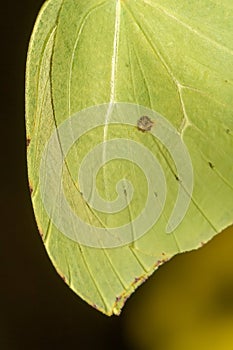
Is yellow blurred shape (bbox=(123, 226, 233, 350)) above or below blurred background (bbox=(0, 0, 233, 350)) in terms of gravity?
below

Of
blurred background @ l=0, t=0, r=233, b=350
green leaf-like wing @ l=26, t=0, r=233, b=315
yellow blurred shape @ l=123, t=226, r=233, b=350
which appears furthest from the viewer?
blurred background @ l=0, t=0, r=233, b=350

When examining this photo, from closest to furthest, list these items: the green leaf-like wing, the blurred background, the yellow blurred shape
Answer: the green leaf-like wing → the yellow blurred shape → the blurred background

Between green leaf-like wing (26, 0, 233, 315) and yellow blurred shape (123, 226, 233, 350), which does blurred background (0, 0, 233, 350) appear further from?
green leaf-like wing (26, 0, 233, 315)

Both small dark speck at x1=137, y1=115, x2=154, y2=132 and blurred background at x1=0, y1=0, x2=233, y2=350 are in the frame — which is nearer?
small dark speck at x1=137, y1=115, x2=154, y2=132

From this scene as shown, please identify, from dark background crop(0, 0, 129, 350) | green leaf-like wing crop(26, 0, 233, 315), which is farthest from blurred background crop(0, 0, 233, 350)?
green leaf-like wing crop(26, 0, 233, 315)

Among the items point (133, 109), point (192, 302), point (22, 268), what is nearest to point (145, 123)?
point (133, 109)

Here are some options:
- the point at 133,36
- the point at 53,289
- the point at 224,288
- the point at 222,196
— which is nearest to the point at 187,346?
the point at 224,288

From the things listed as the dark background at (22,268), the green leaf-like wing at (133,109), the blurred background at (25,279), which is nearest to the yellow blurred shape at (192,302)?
the blurred background at (25,279)
